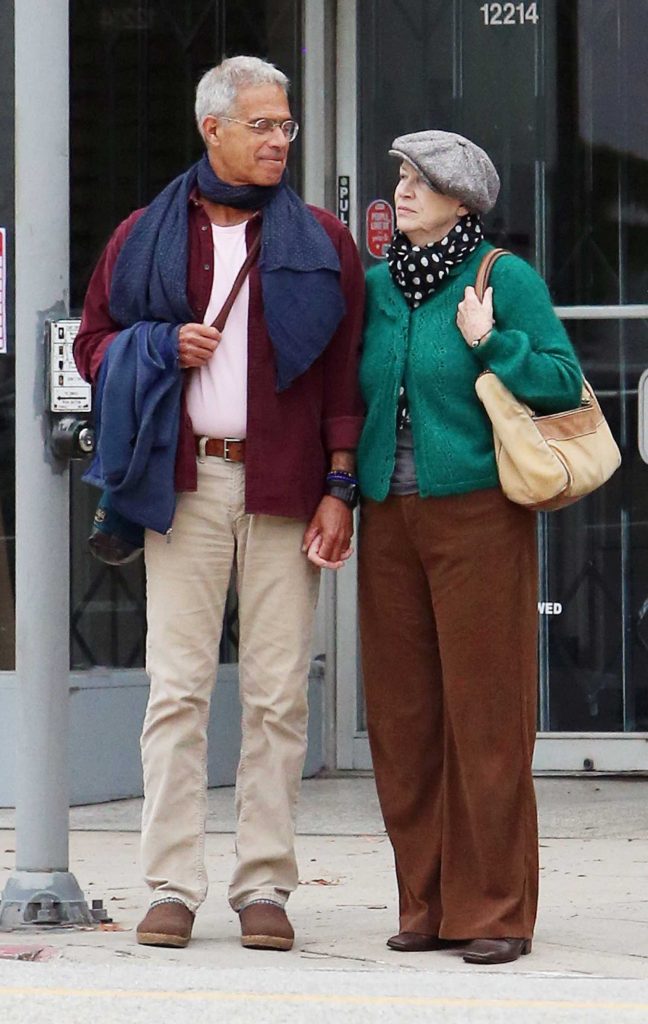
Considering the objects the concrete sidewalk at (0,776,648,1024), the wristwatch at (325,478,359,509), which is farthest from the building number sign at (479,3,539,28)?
the wristwatch at (325,478,359,509)

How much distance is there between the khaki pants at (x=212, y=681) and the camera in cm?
547

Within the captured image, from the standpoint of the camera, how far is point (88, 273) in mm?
8289

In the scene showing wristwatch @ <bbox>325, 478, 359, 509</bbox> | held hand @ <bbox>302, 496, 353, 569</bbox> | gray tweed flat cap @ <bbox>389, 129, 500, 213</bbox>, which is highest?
gray tweed flat cap @ <bbox>389, 129, 500, 213</bbox>

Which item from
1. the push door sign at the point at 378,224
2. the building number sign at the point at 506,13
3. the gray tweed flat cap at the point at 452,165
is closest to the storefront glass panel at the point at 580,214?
the building number sign at the point at 506,13

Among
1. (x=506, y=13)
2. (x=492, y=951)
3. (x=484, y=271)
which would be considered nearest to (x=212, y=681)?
(x=492, y=951)

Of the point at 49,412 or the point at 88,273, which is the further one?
the point at 88,273

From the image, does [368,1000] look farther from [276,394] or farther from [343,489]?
[276,394]

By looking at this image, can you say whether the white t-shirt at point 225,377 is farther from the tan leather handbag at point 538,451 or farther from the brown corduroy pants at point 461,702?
the tan leather handbag at point 538,451

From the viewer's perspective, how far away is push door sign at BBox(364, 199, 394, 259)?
8773 millimetres

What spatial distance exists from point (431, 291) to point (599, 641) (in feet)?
11.4

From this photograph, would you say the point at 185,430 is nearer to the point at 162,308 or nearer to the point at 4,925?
the point at 162,308

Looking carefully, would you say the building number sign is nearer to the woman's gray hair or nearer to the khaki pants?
the woman's gray hair

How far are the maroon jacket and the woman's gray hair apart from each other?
0.79 feet

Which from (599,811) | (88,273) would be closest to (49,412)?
(88,273)
